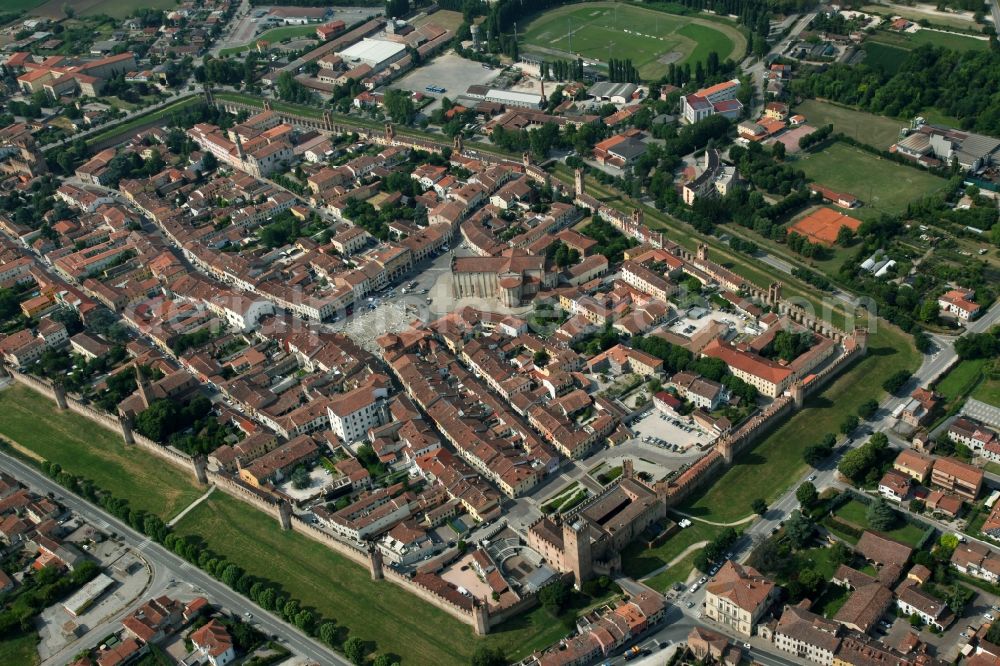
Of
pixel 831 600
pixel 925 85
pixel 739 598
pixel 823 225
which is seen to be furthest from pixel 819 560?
pixel 925 85

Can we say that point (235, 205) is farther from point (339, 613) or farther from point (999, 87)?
point (999, 87)

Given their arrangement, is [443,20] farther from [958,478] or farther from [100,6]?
[958,478]

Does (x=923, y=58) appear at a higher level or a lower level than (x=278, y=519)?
higher

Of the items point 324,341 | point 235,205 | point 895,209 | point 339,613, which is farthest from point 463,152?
point 339,613

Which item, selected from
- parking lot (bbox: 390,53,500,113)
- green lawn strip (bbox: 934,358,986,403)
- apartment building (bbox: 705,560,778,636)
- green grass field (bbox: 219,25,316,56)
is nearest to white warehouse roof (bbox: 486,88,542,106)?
parking lot (bbox: 390,53,500,113)

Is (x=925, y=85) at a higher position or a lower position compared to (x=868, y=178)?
higher
